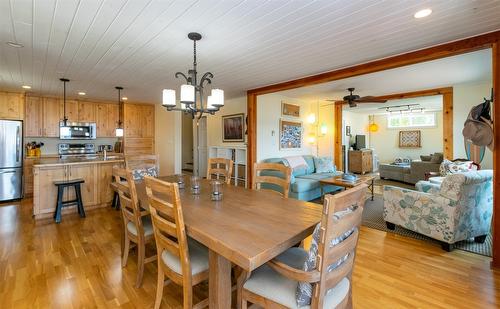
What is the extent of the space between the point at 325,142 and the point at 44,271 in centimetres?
665

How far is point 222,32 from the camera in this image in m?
2.38

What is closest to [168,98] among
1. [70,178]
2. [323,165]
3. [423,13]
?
[423,13]

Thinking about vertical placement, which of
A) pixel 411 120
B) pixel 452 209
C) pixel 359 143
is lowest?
pixel 452 209

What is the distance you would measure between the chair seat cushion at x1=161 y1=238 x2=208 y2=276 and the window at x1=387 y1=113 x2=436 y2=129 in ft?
34.7

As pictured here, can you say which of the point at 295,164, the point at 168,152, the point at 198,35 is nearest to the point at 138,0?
the point at 198,35

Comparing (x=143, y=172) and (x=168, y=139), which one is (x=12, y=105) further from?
(x=143, y=172)

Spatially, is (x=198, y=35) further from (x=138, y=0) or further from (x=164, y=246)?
(x=164, y=246)

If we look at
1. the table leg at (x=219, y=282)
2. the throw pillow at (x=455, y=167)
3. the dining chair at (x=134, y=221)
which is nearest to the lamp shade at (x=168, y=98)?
the dining chair at (x=134, y=221)

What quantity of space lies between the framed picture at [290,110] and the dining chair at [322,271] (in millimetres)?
4851

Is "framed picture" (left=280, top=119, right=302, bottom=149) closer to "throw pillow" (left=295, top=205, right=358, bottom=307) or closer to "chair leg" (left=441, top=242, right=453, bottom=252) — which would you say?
"chair leg" (left=441, top=242, right=453, bottom=252)

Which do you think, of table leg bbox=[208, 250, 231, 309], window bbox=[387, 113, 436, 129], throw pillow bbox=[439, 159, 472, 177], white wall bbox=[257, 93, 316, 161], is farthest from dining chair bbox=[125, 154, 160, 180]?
window bbox=[387, 113, 436, 129]

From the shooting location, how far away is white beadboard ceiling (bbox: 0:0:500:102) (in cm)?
195

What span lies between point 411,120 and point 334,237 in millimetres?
10753

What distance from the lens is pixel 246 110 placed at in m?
5.66
